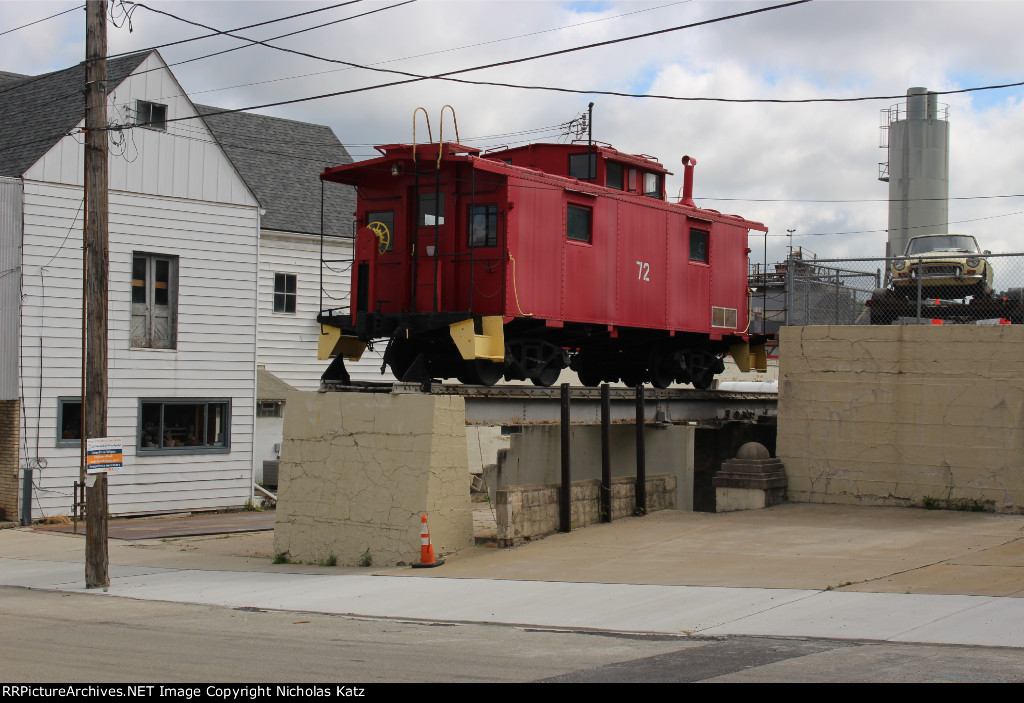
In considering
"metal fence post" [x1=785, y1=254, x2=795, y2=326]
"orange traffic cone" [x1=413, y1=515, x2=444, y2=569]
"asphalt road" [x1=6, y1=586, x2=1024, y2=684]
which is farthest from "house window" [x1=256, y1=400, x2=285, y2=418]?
"asphalt road" [x1=6, y1=586, x2=1024, y2=684]

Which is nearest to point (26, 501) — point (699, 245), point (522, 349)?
point (522, 349)

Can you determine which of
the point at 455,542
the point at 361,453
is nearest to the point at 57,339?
the point at 361,453

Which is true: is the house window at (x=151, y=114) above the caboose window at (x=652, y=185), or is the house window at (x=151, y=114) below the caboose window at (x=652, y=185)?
above

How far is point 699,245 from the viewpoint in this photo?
19.9m

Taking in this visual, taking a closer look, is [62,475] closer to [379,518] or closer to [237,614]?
[379,518]

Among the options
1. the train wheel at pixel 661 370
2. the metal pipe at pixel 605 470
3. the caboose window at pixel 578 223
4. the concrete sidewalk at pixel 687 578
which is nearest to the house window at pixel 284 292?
the concrete sidewalk at pixel 687 578

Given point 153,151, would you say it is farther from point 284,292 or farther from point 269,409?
point 269,409

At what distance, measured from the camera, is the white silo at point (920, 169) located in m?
51.0

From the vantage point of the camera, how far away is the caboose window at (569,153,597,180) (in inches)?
699

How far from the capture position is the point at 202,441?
23.8 meters

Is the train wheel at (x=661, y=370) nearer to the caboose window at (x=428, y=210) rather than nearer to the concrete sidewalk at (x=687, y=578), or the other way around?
the concrete sidewalk at (x=687, y=578)

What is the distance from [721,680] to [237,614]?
607 centimetres

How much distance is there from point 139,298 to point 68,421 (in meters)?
3.02

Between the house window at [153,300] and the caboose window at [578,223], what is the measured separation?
10.5 m
